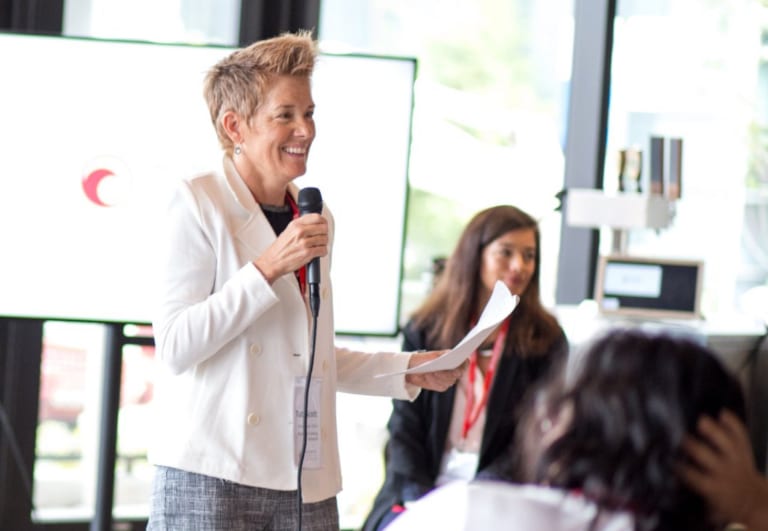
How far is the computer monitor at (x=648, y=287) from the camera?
4145mm

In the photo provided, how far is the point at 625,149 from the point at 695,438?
316 centimetres

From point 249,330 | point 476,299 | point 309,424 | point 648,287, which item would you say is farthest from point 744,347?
point 249,330

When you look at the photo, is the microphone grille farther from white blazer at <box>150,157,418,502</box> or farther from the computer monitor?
the computer monitor

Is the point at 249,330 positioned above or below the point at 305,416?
above

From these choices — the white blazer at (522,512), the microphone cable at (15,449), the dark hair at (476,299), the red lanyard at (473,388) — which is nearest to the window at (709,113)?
the dark hair at (476,299)

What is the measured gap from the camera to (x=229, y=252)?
2318 mm

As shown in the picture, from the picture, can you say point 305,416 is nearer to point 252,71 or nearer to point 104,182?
point 252,71

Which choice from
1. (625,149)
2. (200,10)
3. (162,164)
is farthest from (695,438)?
(200,10)

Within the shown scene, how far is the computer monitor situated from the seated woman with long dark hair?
2.91 metres

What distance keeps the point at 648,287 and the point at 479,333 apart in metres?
2.05

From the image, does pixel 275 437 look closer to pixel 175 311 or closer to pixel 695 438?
pixel 175 311

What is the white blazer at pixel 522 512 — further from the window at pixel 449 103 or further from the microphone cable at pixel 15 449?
the window at pixel 449 103

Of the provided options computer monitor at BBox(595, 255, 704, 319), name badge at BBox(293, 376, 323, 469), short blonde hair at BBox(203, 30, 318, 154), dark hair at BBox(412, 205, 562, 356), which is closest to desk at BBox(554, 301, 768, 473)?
computer monitor at BBox(595, 255, 704, 319)

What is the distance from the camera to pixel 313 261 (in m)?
2.30
